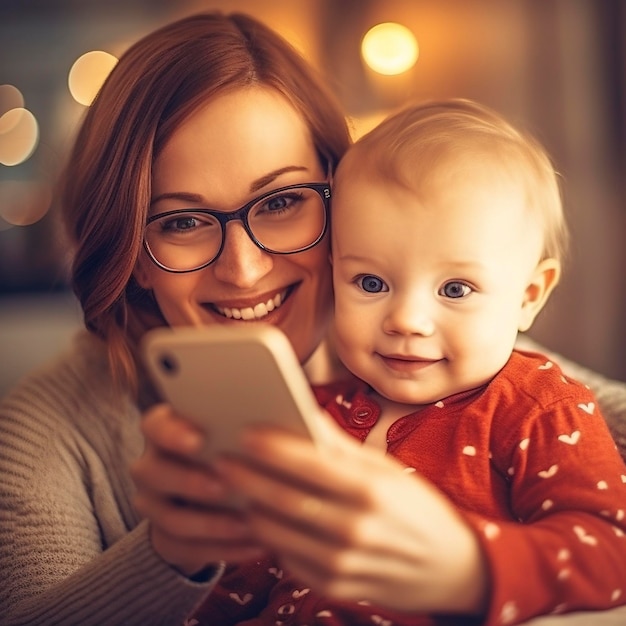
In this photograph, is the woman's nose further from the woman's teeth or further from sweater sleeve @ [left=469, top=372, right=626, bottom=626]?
sweater sleeve @ [left=469, top=372, right=626, bottom=626]

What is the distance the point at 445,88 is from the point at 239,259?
261 cm

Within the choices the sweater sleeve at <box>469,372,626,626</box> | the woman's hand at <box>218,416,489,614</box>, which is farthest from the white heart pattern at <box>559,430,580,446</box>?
the woman's hand at <box>218,416,489,614</box>

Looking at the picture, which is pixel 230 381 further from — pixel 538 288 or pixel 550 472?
pixel 538 288

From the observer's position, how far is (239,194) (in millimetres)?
1204

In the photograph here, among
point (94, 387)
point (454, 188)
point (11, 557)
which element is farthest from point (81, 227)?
point (454, 188)

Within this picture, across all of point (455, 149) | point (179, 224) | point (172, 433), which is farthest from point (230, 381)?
point (179, 224)

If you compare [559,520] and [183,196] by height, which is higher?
[183,196]

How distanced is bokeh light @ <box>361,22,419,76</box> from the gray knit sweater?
2023 millimetres

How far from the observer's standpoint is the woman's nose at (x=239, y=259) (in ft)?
3.96

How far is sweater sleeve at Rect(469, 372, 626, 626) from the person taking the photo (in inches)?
30.6

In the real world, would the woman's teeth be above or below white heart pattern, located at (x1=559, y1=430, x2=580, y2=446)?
above

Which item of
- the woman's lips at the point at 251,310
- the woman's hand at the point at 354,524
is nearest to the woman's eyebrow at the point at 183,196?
the woman's lips at the point at 251,310

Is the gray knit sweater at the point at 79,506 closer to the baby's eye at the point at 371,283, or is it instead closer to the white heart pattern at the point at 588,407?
the white heart pattern at the point at 588,407

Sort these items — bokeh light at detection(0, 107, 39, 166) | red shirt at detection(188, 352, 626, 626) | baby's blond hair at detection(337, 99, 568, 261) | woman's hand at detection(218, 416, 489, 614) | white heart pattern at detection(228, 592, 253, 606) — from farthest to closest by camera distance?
bokeh light at detection(0, 107, 39, 166) < white heart pattern at detection(228, 592, 253, 606) < baby's blond hair at detection(337, 99, 568, 261) < red shirt at detection(188, 352, 626, 626) < woman's hand at detection(218, 416, 489, 614)
